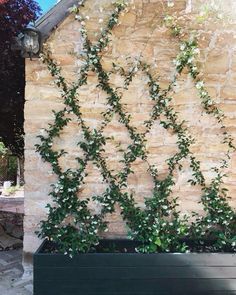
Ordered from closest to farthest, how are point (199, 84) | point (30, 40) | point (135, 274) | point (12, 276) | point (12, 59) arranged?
point (135, 274) < point (30, 40) < point (199, 84) < point (12, 276) < point (12, 59)

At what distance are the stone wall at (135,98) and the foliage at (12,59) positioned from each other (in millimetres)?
1064

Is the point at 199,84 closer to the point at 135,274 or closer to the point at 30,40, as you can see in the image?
the point at 30,40

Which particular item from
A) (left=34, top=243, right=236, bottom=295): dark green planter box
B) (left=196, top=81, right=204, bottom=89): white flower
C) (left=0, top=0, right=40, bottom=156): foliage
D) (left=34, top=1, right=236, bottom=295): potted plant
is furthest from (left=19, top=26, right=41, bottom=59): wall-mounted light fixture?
(left=34, top=243, right=236, bottom=295): dark green planter box

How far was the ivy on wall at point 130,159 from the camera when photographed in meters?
3.34

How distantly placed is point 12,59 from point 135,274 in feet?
10.0

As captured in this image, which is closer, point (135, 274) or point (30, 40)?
point (135, 274)

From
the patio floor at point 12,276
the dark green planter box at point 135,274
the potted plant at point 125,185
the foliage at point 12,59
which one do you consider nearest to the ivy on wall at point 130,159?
the potted plant at point 125,185

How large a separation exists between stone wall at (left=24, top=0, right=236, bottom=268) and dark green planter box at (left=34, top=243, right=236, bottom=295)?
0.58 meters

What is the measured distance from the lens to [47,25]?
3.35 m

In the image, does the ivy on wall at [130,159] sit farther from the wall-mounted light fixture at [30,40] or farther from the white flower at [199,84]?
the wall-mounted light fixture at [30,40]

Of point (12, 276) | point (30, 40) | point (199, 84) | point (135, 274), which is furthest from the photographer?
point (12, 276)

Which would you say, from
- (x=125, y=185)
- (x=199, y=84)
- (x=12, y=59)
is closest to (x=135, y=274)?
(x=125, y=185)

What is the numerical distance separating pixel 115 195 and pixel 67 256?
770mm

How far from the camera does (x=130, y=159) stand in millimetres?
3383
